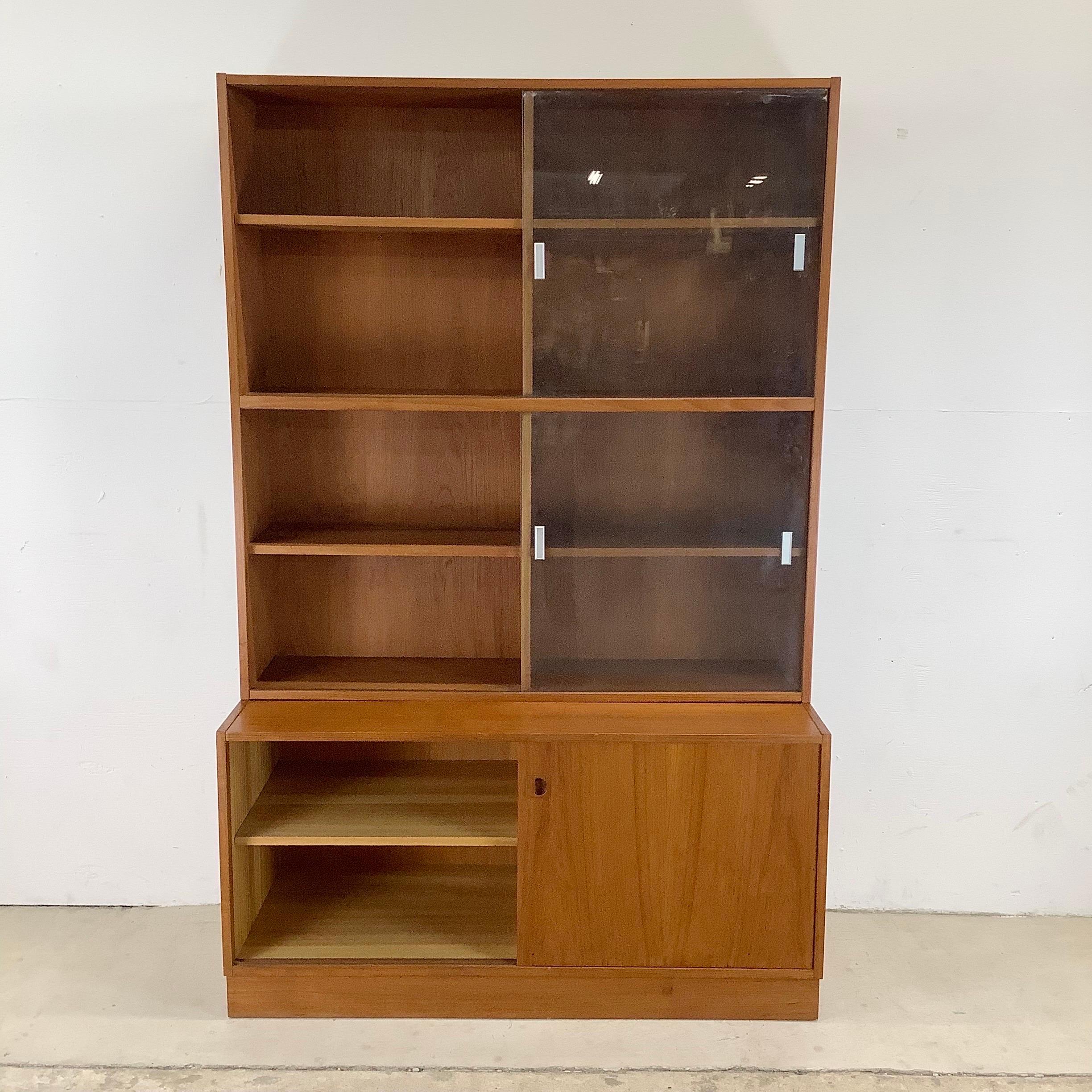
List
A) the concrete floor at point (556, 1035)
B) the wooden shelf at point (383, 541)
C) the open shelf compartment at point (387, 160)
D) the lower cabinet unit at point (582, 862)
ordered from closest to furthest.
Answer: the concrete floor at point (556, 1035) → the lower cabinet unit at point (582, 862) → the wooden shelf at point (383, 541) → the open shelf compartment at point (387, 160)

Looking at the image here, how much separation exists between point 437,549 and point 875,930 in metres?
1.63

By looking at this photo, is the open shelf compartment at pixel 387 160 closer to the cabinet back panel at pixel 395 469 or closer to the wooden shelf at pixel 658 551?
the cabinet back panel at pixel 395 469

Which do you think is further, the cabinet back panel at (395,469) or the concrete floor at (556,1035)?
the cabinet back panel at (395,469)

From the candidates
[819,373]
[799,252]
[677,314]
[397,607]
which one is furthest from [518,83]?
[397,607]

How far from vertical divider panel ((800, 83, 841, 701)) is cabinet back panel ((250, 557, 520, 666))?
0.77 m

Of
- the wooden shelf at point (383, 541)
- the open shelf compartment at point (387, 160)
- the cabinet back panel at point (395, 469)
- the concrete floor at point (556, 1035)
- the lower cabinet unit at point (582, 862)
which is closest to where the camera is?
the concrete floor at point (556, 1035)

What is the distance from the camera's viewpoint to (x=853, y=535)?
2666 millimetres

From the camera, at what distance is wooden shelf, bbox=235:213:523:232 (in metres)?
2.21

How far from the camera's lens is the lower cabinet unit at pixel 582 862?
2223 millimetres

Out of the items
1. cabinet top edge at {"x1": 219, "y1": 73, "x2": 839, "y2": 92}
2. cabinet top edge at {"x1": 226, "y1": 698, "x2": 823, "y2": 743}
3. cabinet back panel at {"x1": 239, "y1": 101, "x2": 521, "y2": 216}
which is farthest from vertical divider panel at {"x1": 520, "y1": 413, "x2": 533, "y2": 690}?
cabinet top edge at {"x1": 219, "y1": 73, "x2": 839, "y2": 92}

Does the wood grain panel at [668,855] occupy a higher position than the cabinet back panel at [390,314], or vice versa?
the cabinet back panel at [390,314]

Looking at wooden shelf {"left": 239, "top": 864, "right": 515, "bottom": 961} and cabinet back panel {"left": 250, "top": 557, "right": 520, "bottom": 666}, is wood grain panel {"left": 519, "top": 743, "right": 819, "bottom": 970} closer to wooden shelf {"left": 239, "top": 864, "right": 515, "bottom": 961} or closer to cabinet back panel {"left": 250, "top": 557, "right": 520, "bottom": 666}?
wooden shelf {"left": 239, "top": 864, "right": 515, "bottom": 961}

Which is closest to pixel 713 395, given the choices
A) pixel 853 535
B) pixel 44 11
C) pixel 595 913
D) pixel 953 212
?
pixel 853 535

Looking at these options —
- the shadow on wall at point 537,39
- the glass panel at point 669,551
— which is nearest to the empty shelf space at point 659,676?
the glass panel at point 669,551
